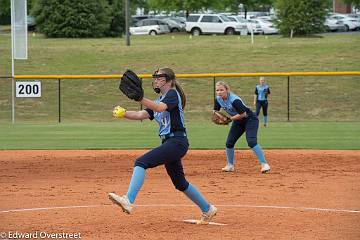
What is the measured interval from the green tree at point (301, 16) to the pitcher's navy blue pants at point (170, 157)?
132ft

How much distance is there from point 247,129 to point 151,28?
153 ft

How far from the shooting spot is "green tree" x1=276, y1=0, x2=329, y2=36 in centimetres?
4941

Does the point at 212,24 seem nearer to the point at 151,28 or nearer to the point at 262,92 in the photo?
the point at 151,28

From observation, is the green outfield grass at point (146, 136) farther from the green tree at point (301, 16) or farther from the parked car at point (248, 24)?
the parked car at point (248, 24)

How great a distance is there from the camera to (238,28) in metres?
56.6

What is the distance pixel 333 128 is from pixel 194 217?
1673 centimetres

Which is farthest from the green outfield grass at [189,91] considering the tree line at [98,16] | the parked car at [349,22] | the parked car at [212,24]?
the parked car at [349,22]

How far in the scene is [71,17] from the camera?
163 feet

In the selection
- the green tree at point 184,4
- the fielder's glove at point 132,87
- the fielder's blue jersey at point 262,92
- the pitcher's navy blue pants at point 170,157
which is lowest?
the fielder's blue jersey at point 262,92

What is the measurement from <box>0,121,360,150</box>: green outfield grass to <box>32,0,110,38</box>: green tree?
21028 mm

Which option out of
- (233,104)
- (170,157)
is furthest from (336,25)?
(170,157)

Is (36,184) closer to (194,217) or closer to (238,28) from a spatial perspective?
(194,217)

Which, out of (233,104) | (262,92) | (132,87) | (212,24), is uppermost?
(212,24)

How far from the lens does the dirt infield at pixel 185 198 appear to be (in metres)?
9.95
